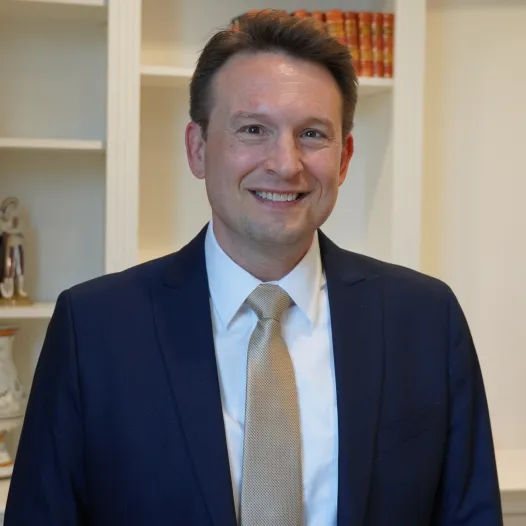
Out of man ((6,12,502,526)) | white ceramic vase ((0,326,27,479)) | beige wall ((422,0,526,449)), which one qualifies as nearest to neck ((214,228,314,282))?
man ((6,12,502,526))

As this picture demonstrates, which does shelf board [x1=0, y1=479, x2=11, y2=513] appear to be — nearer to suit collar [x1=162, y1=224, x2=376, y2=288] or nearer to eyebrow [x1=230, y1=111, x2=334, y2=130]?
suit collar [x1=162, y1=224, x2=376, y2=288]

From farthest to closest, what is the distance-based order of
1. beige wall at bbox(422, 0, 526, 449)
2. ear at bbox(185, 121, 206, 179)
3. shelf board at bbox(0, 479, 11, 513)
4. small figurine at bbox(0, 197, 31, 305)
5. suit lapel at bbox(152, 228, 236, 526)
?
beige wall at bbox(422, 0, 526, 449) → small figurine at bbox(0, 197, 31, 305) → shelf board at bbox(0, 479, 11, 513) → ear at bbox(185, 121, 206, 179) → suit lapel at bbox(152, 228, 236, 526)

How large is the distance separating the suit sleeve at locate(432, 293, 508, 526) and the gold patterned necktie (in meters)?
0.27

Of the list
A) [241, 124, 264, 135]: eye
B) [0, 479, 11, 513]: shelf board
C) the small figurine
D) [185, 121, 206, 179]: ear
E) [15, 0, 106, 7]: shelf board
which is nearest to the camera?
[241, 124, 264, 135]: eye

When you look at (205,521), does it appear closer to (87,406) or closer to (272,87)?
(87,406)

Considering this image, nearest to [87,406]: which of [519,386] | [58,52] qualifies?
[58,52]

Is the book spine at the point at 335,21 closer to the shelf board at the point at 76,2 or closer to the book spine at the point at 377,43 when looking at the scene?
the book spine at the point at 377,43

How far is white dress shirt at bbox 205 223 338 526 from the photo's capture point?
4.50ft

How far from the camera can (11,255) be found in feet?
8.60

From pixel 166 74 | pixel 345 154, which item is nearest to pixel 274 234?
pixel 345 154

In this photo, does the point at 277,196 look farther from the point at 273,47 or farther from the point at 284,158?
the point at 273,47

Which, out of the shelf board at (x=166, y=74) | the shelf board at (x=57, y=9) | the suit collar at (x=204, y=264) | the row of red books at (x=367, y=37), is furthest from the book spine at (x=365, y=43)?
the suit collar at (x=204, y=264)

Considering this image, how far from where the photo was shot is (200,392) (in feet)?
4.45

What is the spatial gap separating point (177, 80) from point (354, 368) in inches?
56.6
